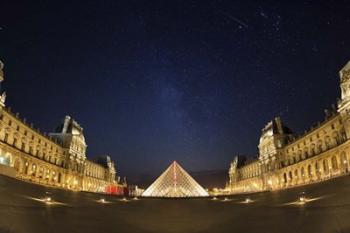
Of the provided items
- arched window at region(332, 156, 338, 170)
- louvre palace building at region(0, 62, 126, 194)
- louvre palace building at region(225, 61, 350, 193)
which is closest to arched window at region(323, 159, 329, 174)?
louvre palace building at region(225, 61, 350, 193)

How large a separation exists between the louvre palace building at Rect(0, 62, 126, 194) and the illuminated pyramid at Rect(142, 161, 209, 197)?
70.1 feet

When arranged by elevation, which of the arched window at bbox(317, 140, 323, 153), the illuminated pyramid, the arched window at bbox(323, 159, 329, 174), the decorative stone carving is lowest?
the illuminated pyramid

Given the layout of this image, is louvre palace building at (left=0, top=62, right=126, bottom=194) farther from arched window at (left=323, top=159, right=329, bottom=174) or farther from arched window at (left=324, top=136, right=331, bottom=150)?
arched window at (left=324, top=136, right=331, bottom=150)

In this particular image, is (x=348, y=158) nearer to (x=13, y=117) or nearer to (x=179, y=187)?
(x=179, y=187)

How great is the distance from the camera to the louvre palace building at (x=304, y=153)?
151 feet

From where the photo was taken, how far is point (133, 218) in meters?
13.6

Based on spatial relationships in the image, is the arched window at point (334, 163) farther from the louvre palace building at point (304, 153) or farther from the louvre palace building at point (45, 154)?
the louvre palace building at point (45, 154)

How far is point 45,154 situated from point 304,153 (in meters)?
55.0

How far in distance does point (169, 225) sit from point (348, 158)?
137ft

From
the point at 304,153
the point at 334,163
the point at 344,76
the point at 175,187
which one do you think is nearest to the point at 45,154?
the point at 175,187

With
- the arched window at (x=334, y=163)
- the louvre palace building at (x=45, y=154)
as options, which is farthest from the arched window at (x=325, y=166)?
the louvre palace building at (x=45, y=154)

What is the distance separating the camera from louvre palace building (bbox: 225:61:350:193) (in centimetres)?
4591

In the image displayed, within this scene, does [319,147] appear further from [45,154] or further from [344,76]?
[45,154]

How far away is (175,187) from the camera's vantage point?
5531 cm
